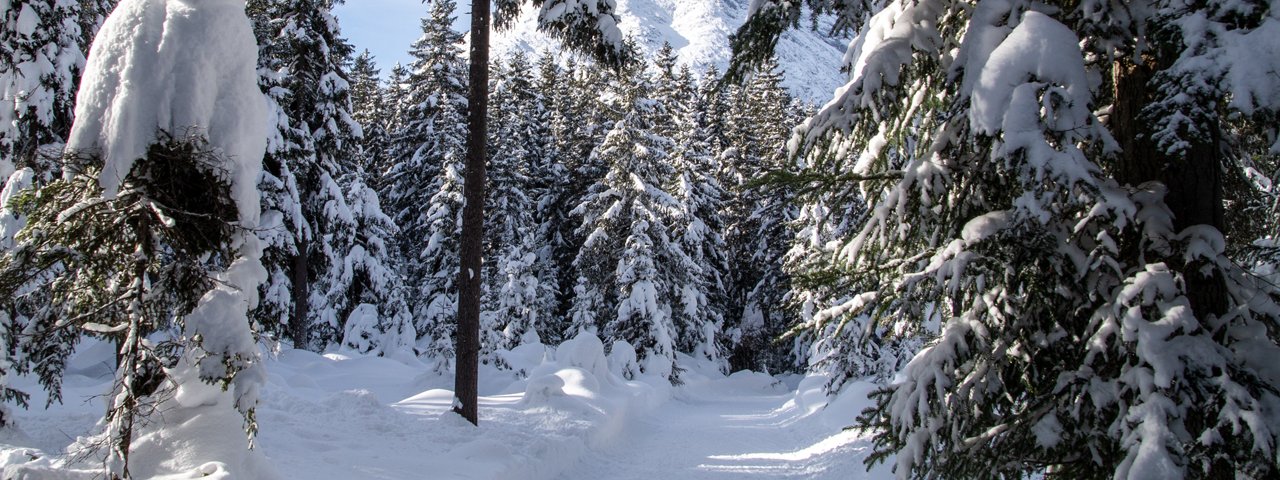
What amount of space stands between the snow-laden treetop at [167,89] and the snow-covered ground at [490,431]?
1.79 meters

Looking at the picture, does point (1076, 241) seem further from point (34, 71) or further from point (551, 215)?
point (551, 215)

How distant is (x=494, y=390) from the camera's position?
16.8 m

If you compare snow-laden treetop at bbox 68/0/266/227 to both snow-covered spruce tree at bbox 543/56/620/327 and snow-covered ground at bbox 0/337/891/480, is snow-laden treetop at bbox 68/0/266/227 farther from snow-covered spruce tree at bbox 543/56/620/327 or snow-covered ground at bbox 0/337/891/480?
snow-covered spruce tree at bbox 543/56/620/327

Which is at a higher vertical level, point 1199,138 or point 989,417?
point 1199,138

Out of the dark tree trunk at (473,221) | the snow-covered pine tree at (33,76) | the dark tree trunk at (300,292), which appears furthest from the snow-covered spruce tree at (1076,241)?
the dark tree trunk at (300,292)

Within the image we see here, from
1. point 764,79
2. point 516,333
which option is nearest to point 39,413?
point 516,333

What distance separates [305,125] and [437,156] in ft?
28.5

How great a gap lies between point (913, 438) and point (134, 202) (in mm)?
5452

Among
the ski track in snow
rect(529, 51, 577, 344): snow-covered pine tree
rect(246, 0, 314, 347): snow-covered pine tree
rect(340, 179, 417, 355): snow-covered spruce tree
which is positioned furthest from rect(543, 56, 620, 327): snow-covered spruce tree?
rect(246, 0, 314, 347): snow-covered pine tree

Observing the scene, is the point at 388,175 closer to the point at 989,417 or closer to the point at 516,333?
the point at 516,333

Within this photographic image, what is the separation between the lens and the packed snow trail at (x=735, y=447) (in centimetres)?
1186

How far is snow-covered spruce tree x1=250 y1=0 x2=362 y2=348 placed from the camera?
60.1 feet

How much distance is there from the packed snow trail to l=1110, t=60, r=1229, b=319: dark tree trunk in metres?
6.31

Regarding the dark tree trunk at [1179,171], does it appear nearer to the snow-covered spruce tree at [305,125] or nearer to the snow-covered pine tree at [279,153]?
the snow-covered pine tree at [279,153]
